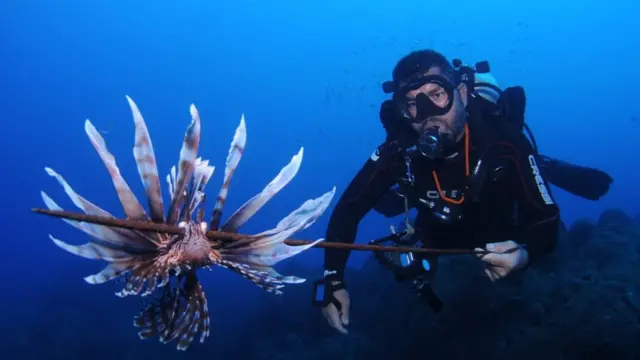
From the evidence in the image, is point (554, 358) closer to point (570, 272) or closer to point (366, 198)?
point (570, 272)

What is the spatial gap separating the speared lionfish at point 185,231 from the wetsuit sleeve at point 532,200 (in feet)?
8.13

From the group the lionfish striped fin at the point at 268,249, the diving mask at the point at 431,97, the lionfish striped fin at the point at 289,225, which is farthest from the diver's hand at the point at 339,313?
the lionfish striped fin at the point at 289,225

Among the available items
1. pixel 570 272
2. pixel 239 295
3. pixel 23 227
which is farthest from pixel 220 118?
pixel 570 272

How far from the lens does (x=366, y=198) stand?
4.35 metres

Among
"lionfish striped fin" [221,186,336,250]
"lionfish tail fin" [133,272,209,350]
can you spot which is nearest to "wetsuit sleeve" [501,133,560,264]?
"lionfish striped fin" [221,186,336,250]

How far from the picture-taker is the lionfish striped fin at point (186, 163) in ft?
5.41

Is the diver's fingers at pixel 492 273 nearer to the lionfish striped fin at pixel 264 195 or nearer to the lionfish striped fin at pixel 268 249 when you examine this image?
the lionfish striped fin at pixel 268 249

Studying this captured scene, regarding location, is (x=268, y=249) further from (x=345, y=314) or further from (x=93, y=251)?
(x=345, y=314)

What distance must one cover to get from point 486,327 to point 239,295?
13.8m

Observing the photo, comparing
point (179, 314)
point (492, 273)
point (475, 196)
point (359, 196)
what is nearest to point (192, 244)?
point (179, 314)

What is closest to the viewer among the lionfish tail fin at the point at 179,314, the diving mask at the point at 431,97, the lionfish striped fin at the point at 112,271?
the lionfish striped fin at the point at 112,271

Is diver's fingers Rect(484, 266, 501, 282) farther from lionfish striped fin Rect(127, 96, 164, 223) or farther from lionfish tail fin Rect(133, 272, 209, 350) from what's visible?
lionfish striped fin Rect(127, 96, 164, 223)

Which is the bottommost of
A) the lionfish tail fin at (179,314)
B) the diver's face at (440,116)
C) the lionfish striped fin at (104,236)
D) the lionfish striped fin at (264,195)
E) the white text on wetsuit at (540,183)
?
the lionfish tail fin at (179,314)

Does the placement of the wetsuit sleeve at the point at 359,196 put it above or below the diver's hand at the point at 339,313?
above
